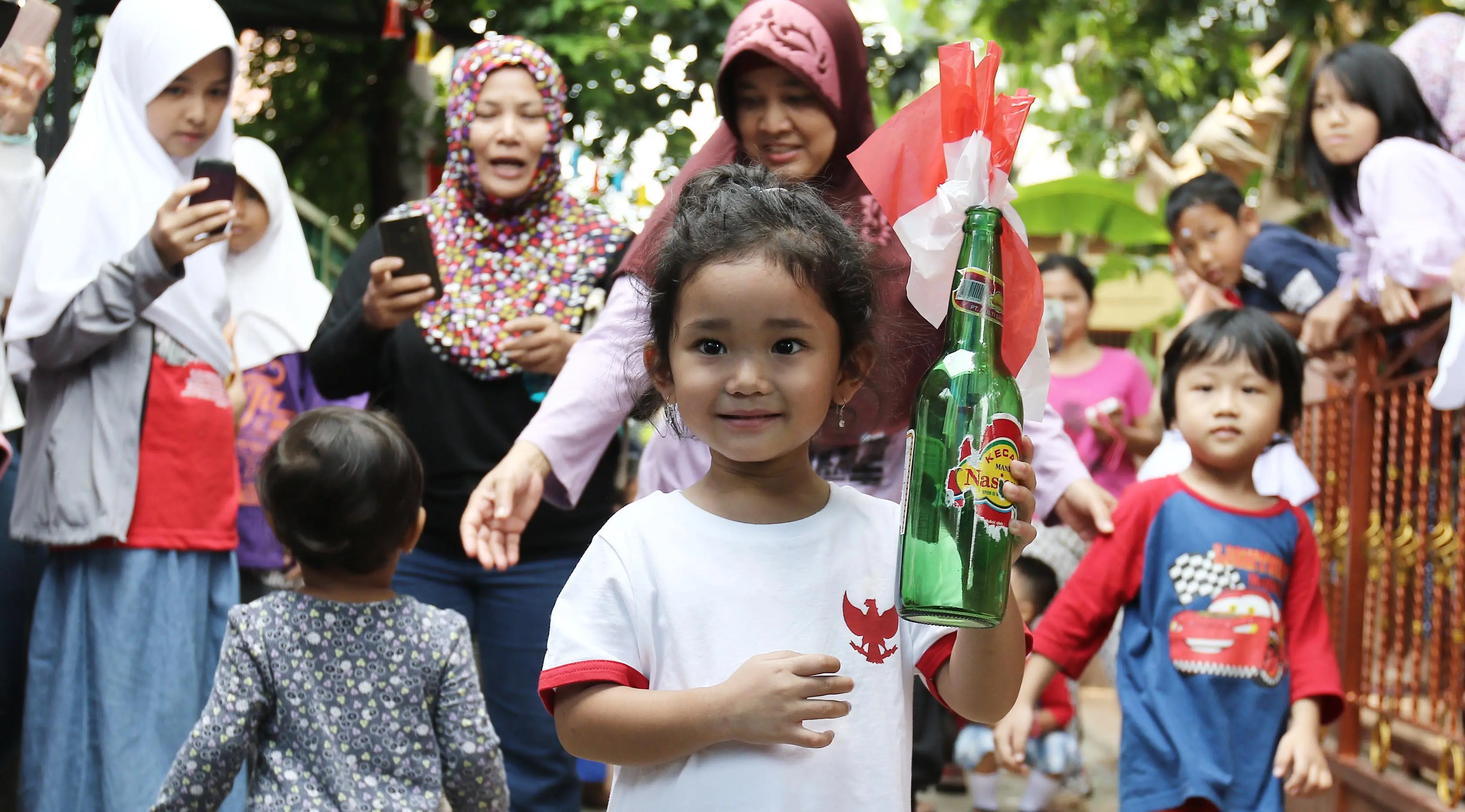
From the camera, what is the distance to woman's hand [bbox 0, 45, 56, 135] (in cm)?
398

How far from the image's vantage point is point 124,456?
3756mm

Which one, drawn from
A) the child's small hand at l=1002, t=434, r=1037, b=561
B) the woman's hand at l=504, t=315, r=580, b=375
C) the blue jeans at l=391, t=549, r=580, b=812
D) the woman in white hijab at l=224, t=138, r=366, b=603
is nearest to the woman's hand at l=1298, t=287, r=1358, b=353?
the woman's hand at l=504, t=315, r=580, b=375

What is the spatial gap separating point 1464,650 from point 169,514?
141 inches

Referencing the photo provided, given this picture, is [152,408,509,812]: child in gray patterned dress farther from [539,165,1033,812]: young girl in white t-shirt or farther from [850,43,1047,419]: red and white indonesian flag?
[850,43,1047,419]: red and white indonesian flag

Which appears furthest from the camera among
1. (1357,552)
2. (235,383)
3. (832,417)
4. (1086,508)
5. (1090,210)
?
(1090,210)

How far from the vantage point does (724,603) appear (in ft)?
6.54

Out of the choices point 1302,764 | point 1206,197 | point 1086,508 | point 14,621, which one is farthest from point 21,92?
point 1206,197

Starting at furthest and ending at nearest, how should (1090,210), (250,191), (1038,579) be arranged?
(1090,210) → (1038,579) → (250,191)

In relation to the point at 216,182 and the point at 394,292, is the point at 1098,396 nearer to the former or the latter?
the point at 394,292

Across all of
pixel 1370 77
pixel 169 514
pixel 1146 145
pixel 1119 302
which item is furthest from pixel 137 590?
pixel 1119 302

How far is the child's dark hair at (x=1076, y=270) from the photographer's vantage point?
7.26 meters

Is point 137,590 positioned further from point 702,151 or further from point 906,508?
point 906,508

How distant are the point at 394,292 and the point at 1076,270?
444cm

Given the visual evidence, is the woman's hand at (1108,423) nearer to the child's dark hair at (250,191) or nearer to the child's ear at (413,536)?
the child's dark hair at (250,191)
